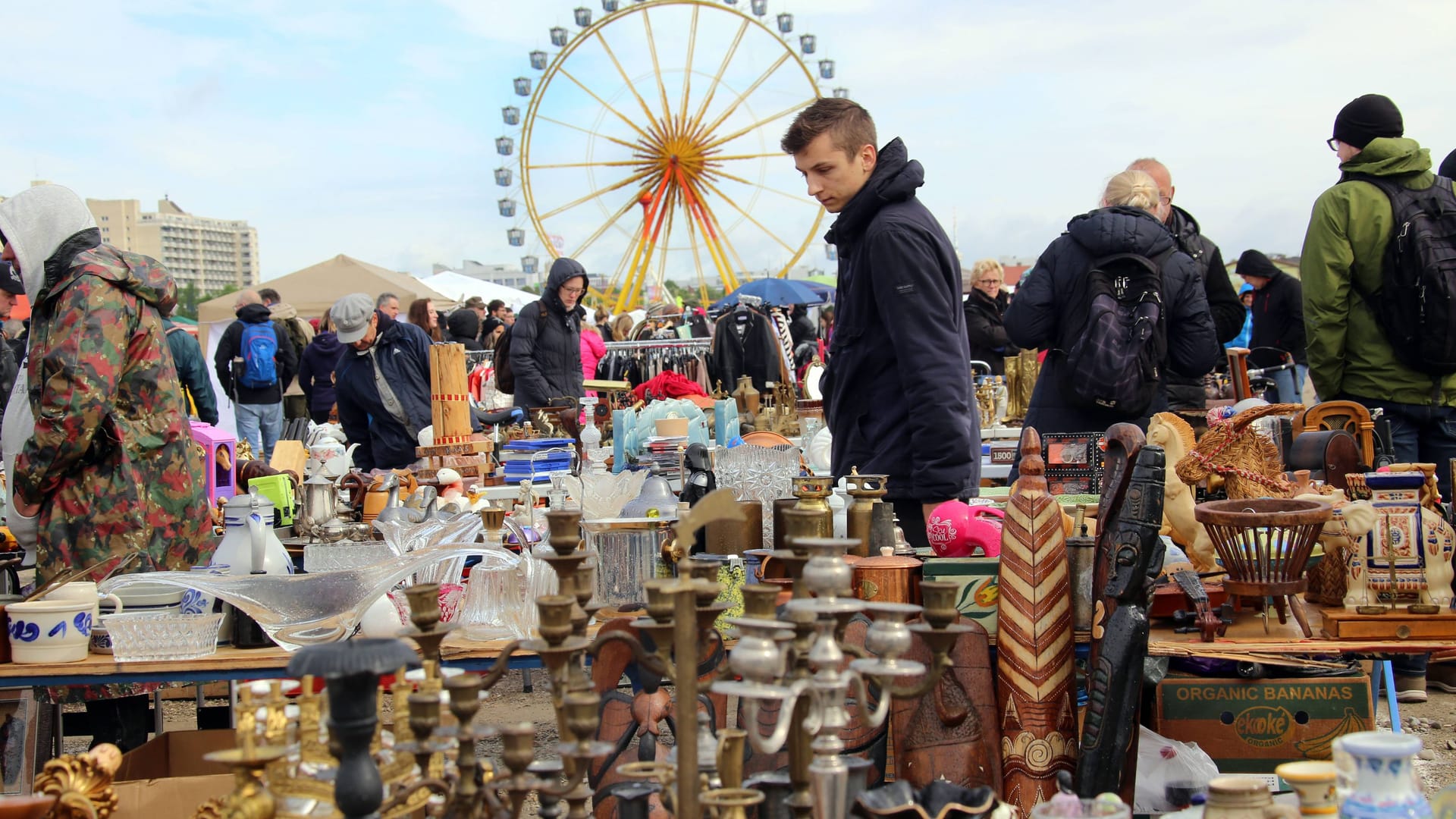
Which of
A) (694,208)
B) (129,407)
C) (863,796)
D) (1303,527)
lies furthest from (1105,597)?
(694,208)

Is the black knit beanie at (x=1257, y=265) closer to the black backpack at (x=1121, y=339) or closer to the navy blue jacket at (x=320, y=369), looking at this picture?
the black backpack at (x=1121, y=339)

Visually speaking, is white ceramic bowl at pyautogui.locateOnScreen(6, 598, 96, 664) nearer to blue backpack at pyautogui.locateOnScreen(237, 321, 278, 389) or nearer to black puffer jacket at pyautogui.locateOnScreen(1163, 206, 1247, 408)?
black puffer jacket at pyautogui.locateOnScreen(1163, 206, 1247, 408)

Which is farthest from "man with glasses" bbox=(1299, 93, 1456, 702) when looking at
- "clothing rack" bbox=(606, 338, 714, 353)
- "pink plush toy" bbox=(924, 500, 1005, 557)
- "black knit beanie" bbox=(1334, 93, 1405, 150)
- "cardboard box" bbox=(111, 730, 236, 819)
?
"clothing rack" bbox=(606, 338, 714, 353)

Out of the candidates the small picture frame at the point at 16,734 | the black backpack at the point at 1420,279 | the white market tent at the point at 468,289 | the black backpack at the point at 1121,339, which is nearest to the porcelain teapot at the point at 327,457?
the small picture frame at the point at 16,734

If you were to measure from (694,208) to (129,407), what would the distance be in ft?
61.1

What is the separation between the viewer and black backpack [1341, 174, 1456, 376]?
3.87 metres

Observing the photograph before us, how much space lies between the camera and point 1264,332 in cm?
713

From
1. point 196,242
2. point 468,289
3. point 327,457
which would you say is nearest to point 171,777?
point 327,457

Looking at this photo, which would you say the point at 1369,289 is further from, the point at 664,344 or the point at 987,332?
the point at 664,344

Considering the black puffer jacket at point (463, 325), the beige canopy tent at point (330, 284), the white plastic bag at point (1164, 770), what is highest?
the beige canopy tent at point (330, 284)

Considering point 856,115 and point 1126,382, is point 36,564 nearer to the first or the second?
point 856,115

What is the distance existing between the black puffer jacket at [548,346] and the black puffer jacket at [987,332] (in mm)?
2199

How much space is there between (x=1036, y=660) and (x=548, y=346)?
15.9ft

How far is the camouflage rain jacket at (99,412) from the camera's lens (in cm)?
288
